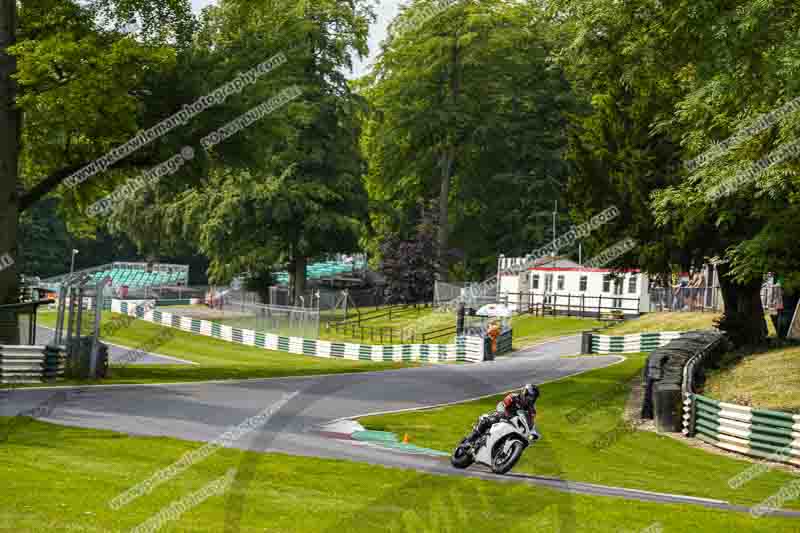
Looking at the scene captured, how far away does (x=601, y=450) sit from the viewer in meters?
22.2

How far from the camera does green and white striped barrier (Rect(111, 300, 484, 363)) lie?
1858 inches

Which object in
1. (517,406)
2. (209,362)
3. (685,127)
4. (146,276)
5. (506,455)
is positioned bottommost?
(209,362)

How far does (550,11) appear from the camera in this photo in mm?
29094

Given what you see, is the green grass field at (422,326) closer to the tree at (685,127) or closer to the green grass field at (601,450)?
the tree at (685,127)

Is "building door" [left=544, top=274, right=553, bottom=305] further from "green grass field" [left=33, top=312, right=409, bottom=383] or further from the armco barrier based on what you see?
the armco barrier

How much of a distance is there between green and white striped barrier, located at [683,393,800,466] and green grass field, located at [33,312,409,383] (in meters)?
14.1

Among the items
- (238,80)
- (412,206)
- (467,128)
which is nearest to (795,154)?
(238,80)

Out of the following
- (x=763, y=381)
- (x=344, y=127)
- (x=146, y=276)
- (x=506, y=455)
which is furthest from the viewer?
(x=146, y=276)

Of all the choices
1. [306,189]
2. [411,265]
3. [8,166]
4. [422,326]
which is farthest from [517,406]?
[411,265]

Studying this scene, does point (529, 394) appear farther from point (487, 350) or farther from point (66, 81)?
point (487, 350)

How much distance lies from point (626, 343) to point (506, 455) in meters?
32.2

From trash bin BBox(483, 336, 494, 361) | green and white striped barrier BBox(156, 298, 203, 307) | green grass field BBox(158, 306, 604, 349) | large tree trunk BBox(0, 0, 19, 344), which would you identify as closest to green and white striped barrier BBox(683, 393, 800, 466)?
large tree trunk BBox(0, 0, 19, 344)

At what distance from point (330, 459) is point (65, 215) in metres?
24.4

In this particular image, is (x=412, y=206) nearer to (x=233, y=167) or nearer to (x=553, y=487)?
(x=233, y=167)
